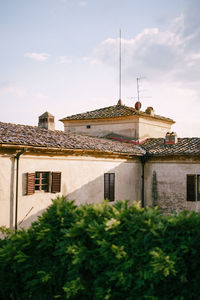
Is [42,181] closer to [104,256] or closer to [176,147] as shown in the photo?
[104,256]

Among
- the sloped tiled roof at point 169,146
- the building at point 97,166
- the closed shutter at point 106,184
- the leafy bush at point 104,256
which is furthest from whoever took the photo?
the sloped tiled roof at point 169,146

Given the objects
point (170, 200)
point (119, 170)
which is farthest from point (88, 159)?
point (170, 200)

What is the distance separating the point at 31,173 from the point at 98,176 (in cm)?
399

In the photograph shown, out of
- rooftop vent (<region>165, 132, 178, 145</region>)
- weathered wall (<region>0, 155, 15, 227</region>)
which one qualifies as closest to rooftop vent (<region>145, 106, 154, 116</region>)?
rooftop vent (<region>165, 132, 178, 145</region>)

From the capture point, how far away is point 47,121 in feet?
50.8

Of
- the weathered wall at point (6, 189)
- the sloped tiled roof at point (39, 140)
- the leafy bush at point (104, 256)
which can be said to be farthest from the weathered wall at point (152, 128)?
the leafy bush at point (104, 256)

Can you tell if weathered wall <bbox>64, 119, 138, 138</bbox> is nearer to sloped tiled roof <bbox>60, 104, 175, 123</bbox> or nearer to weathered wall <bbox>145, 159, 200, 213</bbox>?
sloped tiled roof <bbox>60, 104, 175, 123</bbox>

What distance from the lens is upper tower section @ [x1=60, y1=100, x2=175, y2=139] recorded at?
19.7 meters

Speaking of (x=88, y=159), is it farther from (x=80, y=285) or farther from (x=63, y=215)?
(x=80, y=285)

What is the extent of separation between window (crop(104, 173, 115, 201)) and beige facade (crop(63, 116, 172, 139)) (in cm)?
546

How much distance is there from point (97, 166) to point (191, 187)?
5021 millimetres

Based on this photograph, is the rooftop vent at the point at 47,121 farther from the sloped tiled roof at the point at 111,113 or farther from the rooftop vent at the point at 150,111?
the rooftop vent at the point at 150,111

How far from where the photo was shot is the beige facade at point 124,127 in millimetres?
19641

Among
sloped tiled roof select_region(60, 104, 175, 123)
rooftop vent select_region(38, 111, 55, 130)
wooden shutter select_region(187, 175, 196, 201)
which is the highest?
sloped tiled roof select_region(60, 104, 175, 123)
